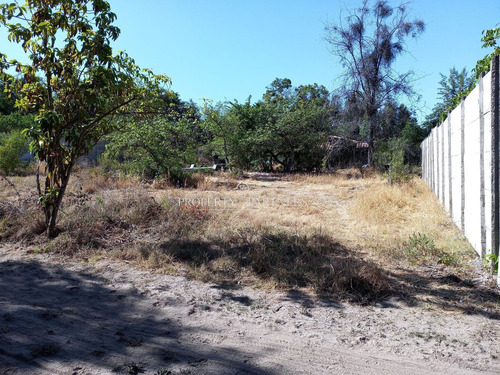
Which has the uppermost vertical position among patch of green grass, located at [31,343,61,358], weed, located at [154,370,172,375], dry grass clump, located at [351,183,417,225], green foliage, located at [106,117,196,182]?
green foliage, located at [106,117,196,182]

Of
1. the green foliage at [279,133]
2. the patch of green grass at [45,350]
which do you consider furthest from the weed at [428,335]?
the green foliage at [279,133]

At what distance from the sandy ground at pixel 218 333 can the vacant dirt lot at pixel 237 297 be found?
0.01m

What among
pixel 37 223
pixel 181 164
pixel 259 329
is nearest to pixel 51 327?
pixel 259 329

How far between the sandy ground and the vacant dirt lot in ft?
0.05

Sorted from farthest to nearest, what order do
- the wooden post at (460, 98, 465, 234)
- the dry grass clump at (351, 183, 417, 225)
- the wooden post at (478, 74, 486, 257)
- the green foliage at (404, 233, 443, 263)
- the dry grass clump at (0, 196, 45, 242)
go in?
the dry grass clump at (351, 183, 417, 225), the dry grass clump at (0, 196, 45, 242), the wooden post at (460, 98, 465, 234), the green foliage at (404, 233, 443, 263), the wooden post at (478, 74, 486, 257)

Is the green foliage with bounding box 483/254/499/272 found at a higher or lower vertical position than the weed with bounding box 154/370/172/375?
higher

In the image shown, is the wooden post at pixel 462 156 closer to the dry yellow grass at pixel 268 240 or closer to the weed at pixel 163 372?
the dry yellow grass at pixel 268 240

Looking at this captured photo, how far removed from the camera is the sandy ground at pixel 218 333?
267cm

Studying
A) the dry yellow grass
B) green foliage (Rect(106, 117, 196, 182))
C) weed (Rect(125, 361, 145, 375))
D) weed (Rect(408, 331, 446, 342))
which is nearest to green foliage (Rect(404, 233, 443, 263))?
the dry yellow grass

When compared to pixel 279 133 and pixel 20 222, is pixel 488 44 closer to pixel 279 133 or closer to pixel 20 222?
pixel 20 222

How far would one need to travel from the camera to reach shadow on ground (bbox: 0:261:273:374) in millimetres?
2656

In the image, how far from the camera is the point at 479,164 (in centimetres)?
468

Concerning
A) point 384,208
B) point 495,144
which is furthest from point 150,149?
point 495,144

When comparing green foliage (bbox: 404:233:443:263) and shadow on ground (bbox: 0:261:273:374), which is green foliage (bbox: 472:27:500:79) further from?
shadow on ground (bbox: 0:261:273:374)
